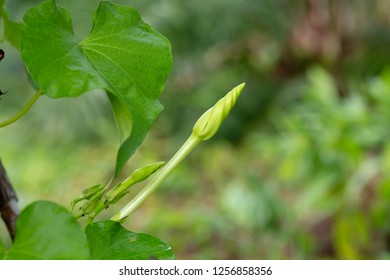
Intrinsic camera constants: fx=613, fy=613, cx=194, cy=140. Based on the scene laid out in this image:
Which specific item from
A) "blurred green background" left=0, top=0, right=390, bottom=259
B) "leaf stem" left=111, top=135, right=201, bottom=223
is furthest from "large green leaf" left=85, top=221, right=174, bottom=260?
"blurred green background" left=0, top=0, right=390, bottom=259

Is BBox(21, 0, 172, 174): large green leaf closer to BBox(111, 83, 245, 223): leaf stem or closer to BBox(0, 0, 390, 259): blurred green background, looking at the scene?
BBox(111, 83, 245, 223): leaf stem

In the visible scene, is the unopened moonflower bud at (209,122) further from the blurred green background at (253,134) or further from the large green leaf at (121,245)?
the blurred green background at (253,134)

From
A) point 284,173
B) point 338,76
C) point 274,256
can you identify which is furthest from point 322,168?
point 338,76

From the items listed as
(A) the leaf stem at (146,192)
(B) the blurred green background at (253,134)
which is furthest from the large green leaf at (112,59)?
(B) the blurred green background at (253,134)

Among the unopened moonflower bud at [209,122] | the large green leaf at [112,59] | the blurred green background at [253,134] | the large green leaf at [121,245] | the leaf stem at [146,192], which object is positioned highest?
the large green leaf at [112,59]

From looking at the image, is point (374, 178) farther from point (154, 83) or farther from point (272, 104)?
point (154, 83)

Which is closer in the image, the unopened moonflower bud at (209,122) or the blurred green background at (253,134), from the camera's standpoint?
the unopened moonflower bud at (209,122)
